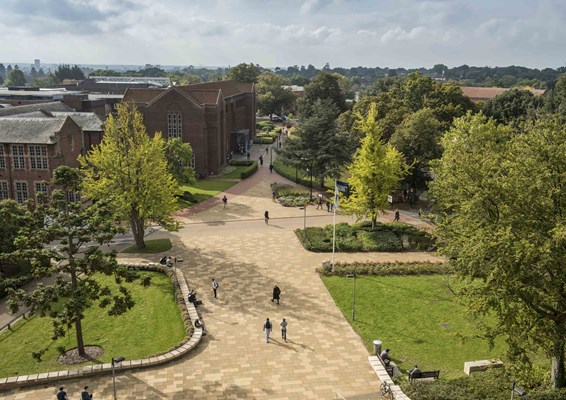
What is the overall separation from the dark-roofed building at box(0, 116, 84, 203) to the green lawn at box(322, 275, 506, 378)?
3037 centimetres

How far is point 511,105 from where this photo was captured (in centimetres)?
8362

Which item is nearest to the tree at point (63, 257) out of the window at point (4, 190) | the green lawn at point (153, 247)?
the green lawn at point (153, 247)

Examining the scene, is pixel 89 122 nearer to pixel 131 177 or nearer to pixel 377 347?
pixel 131 177

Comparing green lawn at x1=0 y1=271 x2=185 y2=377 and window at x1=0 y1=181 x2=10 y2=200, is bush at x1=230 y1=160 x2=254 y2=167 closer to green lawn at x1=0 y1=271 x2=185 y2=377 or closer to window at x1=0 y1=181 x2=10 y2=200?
window at x1=0 y1=181 x2=10 y2=200

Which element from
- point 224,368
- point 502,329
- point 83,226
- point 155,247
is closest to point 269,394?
point 224,368

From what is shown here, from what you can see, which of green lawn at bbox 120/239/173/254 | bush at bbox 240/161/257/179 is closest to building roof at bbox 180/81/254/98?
bush at bbox 240/161/257/179

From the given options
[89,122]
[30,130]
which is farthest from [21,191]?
[89,122]

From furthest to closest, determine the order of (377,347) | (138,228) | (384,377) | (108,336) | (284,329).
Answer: (138,228), (108,336), (284,329), (377,347), (384,377)

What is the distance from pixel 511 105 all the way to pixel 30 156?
73.2 m

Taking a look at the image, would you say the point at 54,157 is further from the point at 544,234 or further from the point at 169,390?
the point at 544,234

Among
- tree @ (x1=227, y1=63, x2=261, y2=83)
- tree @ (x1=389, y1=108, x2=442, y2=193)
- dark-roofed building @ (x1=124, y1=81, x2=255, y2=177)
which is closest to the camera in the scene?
tree @ (x1=389, y1=108, x2=442, y2=193)

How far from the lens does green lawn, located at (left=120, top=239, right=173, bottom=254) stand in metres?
39.5

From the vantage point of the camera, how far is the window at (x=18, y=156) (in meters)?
48.2

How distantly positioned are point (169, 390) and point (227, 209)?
105ft
